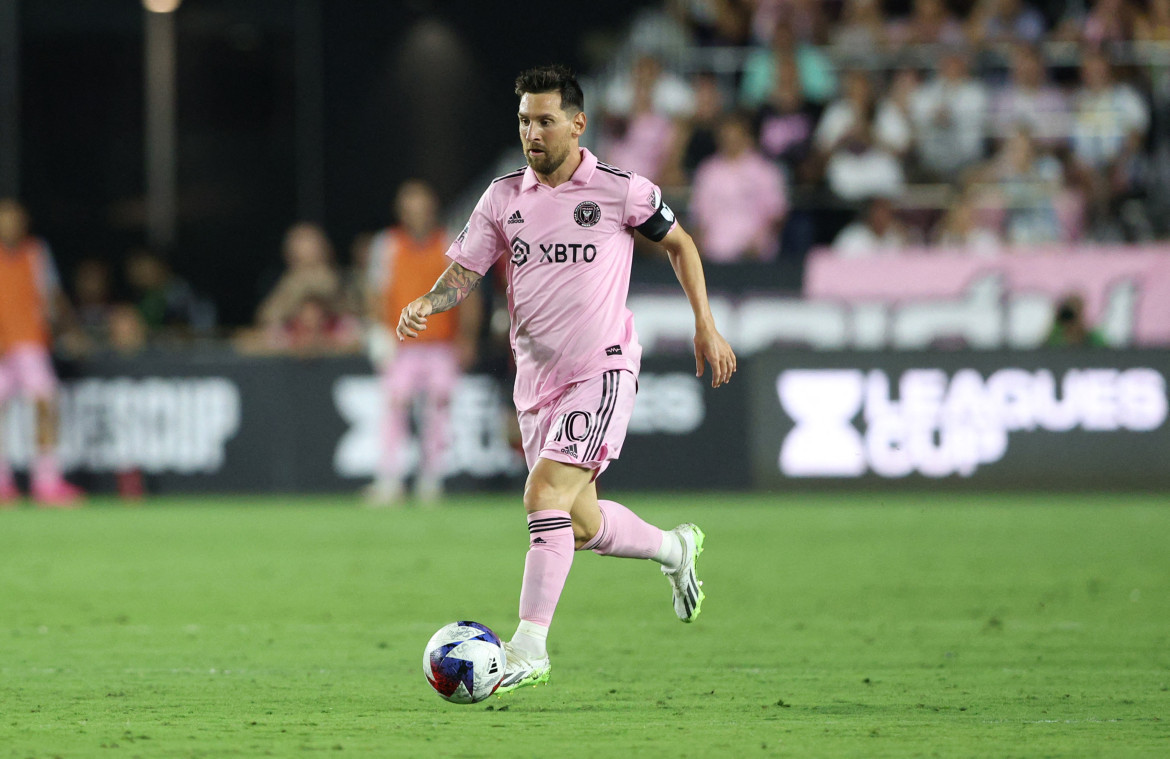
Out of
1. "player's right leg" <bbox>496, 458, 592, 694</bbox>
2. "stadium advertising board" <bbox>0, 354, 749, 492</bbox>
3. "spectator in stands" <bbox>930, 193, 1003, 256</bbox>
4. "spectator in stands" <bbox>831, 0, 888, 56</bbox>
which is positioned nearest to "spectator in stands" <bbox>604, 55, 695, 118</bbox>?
"spectator in stands" <bbox>831, 0, 888, 56</bbox>

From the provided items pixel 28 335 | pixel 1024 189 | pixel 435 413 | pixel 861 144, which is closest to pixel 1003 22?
pixel 1024 189

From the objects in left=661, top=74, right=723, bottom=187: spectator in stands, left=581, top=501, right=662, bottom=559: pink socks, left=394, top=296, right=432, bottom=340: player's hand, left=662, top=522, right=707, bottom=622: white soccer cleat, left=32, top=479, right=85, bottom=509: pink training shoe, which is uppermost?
left=661, top=74, right=723, bottom=187: spectator in stands

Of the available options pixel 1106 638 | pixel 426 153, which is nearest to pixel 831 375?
pixel 1106 638

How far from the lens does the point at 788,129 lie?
675 inches

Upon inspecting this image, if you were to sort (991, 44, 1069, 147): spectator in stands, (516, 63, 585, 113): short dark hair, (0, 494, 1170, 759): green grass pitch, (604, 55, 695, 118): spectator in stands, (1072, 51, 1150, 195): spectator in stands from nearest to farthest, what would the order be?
(0, 494, 1170, 759): green grass pitch
(516, 63, 585, 113): short dark hair
(1072, 51, 1150, 195): spectator in stands
(604, 55, 695, 118): spectator in stands
(991, 44, 1069, 147): spectator in stands

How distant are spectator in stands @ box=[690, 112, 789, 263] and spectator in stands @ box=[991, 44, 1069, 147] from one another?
10.1 ft

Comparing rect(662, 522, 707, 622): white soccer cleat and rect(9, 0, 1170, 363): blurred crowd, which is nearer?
rect(662, 522, 707, 622): white soccer cleat

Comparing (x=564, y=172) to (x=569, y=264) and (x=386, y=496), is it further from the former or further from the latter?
(x=386, y=496)

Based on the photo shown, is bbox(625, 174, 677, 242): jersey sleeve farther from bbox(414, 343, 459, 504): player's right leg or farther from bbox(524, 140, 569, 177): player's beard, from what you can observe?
bbox(414, 343, 459, 504): player's right leg

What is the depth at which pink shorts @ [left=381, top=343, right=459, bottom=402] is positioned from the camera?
14469 mm

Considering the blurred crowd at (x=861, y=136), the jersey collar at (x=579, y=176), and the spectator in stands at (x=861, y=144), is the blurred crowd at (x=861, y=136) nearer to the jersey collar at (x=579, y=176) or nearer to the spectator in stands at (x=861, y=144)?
the spectator in stands at (x=861, y=144)

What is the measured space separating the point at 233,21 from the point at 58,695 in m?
18.6

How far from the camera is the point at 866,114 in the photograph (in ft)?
56.7

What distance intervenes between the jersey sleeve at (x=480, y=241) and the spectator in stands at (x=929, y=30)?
43.3ft
